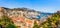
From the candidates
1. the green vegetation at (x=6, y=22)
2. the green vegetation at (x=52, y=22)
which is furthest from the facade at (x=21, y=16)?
the green vegetation at (x=52, y=22)

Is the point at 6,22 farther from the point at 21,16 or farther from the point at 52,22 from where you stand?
the point at 52,22

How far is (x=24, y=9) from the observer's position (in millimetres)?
5965

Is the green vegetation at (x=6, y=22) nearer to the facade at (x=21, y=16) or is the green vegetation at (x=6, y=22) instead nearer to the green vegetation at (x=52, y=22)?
the facade at (x=21, y=16)

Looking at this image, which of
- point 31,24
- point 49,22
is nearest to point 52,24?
point 49,22

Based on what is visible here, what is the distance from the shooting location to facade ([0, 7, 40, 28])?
5945 mm

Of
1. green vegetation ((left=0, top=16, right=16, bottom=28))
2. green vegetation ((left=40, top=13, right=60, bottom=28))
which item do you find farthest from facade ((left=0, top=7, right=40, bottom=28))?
green vegetation ((left=40, top=13, right=60, bottom=28))

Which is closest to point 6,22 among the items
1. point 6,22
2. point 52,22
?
point 6,22

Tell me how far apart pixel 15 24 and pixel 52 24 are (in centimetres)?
101

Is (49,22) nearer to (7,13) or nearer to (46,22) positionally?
(46,22)

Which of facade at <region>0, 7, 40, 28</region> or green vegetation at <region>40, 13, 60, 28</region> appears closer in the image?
green vegetation at <region>40, 13, 60, 28</region>

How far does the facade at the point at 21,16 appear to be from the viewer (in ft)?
19.5

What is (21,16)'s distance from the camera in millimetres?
6027

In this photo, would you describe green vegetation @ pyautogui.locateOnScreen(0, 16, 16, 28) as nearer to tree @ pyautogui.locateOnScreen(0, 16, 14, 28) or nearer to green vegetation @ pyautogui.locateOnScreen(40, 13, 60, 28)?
tree @ pyautogui.locateOnScreen(0, 16, 14, 28)

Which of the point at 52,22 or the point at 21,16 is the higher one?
the point at 21,16
